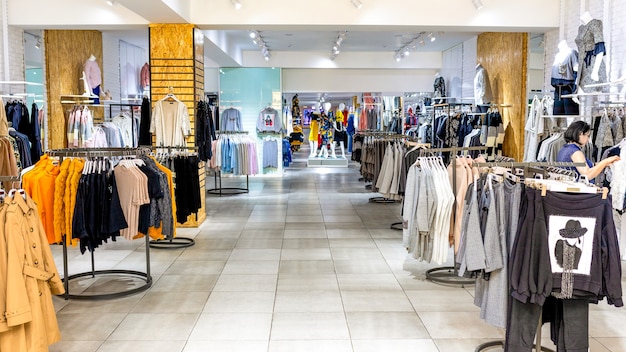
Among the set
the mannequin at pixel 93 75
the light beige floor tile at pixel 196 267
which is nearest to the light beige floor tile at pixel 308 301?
the light beige floor tile at pixel 196 267

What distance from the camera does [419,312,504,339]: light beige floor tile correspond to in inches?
172

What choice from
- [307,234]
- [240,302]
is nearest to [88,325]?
[240,302]

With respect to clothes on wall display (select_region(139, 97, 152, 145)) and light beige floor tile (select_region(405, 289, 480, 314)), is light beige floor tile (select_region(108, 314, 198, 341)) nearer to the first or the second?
light beige floor tile (select_region(405, 289, 480, 314))

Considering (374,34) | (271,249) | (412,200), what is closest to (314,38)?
(374,34)

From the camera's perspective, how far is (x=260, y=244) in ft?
24.7

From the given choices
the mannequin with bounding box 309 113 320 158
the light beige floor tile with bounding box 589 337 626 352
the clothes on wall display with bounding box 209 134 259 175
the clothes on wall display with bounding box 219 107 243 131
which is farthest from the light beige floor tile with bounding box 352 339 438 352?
the mannequin with bounding box 309 113 320 158

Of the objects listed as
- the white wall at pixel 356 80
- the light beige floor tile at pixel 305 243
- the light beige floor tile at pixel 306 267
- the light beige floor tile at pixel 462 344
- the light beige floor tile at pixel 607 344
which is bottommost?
the light beige floor tile at pixel 607 344

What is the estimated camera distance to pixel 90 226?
16.2ft

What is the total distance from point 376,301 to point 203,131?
4.77 meters

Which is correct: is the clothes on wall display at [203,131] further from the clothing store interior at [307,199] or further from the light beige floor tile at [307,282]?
the light beige floor tile at [307,282]

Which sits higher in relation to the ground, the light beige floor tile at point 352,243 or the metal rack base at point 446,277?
the light beige floor tile at point 352,243

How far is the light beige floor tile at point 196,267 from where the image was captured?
617 centimetres

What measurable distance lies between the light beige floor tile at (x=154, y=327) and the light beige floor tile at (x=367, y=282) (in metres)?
1.55

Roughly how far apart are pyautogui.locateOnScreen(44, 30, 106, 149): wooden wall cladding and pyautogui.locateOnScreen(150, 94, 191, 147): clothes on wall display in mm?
2891
